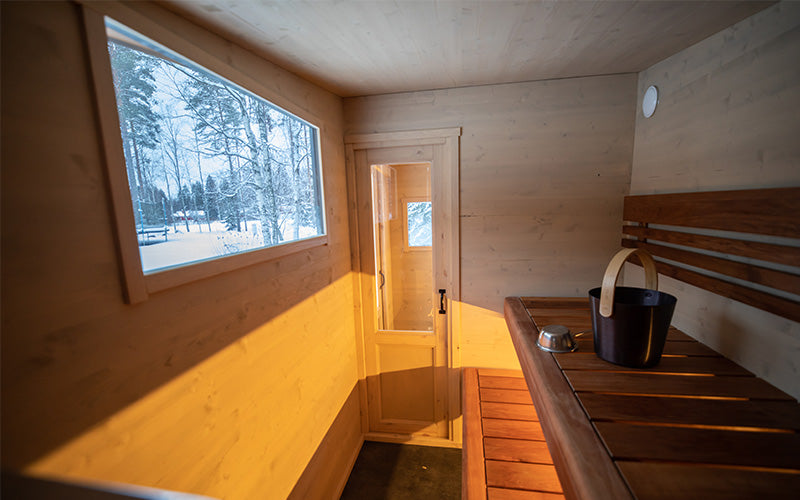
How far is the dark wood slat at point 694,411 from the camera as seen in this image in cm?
92

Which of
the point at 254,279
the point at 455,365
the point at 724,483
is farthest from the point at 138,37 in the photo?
the point at 455,365

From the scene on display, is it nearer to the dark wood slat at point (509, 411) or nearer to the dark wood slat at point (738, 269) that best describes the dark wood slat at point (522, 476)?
the dark wood slat at point (509, 411)

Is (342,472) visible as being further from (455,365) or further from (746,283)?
(746,283)

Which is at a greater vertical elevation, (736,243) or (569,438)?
(736,243)

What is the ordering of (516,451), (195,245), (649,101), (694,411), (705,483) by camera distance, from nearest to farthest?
(705,483), (694,411), (195,245), (516,451), (649,101)

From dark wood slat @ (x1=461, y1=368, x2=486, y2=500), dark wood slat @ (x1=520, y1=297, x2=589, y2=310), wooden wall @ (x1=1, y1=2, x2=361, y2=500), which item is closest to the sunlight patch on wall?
wooden wall @ (x1=1, y1=2, x2=361, y2=500)

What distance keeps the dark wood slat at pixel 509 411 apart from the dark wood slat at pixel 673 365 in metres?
0.73

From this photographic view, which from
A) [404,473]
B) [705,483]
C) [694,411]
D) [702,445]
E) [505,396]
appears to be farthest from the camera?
[404,473]

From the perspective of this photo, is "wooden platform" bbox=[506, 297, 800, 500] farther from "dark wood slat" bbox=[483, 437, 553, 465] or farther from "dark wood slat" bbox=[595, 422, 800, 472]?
"dark wood slat" bbox=[483, 437, 553, 465]

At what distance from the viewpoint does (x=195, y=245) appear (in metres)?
1.07

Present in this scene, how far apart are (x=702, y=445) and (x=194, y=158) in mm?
1801

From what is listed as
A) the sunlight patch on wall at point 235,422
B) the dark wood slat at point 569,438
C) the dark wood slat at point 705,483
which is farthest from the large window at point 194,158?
the dark wood slat at point 705,483

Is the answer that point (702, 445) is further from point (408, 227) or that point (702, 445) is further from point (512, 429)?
point (408, 227)

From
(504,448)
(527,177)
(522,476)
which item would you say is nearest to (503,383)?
(504,448)
